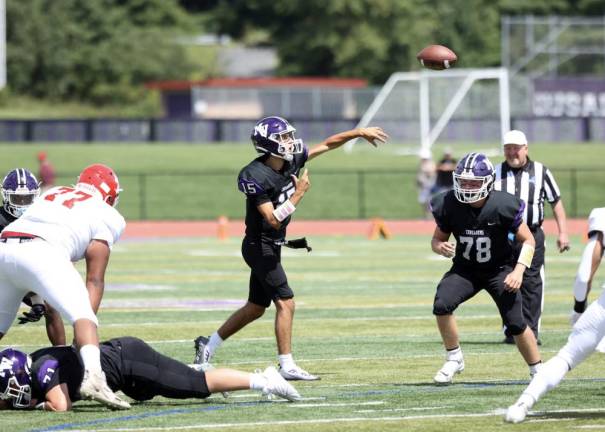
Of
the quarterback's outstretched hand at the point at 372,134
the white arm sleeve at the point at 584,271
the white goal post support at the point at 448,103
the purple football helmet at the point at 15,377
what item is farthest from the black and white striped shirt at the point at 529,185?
the white goal post support at the point at 448,103

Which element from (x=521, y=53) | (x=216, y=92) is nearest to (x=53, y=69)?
(x=216, y=92)

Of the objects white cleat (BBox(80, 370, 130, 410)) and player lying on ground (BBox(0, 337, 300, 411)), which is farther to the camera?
player lying on ground (BBox(0, 337, 300, 411))

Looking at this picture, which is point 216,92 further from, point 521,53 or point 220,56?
point 220,56

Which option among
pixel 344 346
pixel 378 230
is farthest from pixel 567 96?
pixel 344 346

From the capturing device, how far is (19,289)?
26.1 ft

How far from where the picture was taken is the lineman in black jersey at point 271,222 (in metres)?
9.29

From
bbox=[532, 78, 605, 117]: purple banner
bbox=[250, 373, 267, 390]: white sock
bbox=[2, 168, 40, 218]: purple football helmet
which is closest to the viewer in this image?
bbox=[250, 373, 267, 390]: white sock

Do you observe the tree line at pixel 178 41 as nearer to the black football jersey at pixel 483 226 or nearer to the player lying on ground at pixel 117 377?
the black football jersey at pixel 483 226

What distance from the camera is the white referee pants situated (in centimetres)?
758

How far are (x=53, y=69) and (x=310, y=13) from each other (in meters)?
12.8

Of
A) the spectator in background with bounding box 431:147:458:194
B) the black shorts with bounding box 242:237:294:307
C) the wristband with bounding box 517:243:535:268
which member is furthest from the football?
the spectator in background with bounding box 431:147:458:194

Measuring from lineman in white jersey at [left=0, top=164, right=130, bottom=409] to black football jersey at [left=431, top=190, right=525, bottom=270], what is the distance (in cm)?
227

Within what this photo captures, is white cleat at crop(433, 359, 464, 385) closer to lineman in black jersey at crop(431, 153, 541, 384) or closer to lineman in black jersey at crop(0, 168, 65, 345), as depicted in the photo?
lineman in black jersey at crop(431, 153, 541, 384)

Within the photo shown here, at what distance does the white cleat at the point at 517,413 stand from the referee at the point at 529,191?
3.84 metres
